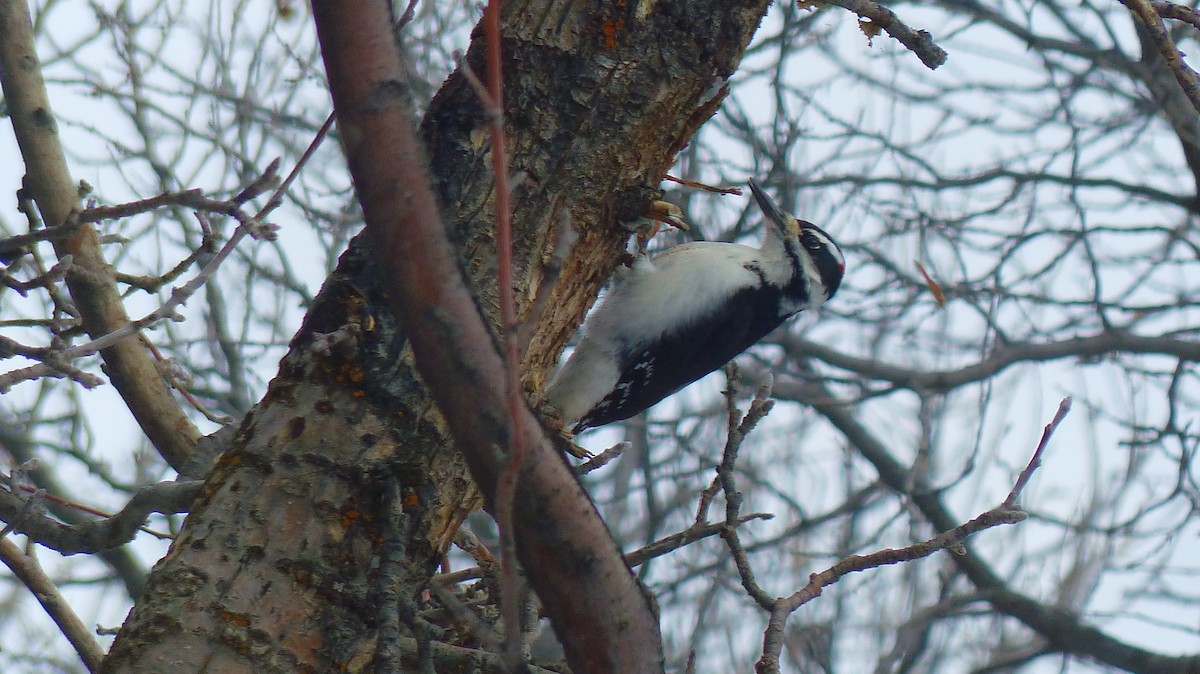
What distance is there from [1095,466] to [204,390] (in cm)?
562

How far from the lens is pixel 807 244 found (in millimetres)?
4828

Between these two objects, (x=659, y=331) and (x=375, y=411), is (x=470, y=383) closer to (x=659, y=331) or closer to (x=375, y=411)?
(x=375, y=411)

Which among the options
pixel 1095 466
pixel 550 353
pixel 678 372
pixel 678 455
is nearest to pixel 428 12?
pixel 678 455

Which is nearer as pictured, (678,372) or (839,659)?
(678,372)

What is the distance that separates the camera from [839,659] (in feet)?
21.1

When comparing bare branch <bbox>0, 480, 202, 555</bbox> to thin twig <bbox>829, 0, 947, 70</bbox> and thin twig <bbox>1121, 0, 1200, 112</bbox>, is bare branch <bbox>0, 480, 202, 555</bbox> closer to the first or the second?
thin twig <bbox>829, 0, 947, 70</bbox>

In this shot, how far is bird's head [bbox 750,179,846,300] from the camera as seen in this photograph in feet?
15.7

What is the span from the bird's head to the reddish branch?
11.9 ft

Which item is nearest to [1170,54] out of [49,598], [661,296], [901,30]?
[901,30]

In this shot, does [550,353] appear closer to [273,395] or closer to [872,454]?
[273,395]

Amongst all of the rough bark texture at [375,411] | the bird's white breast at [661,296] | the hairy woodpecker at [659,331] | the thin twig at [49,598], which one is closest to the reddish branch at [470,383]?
the rough bark texture at [375,411]

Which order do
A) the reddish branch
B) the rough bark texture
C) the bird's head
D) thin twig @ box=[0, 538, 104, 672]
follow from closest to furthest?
the reddish branch, the rough bark texture, thin twig @ box=[0, 538, 104, 672], the bird's head

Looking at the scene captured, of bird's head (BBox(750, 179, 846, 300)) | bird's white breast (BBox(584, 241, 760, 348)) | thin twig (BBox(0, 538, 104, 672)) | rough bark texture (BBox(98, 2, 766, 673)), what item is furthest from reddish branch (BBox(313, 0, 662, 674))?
bird's head (BBox(750, 179, 846, 300))

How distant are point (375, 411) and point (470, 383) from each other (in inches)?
34.3
